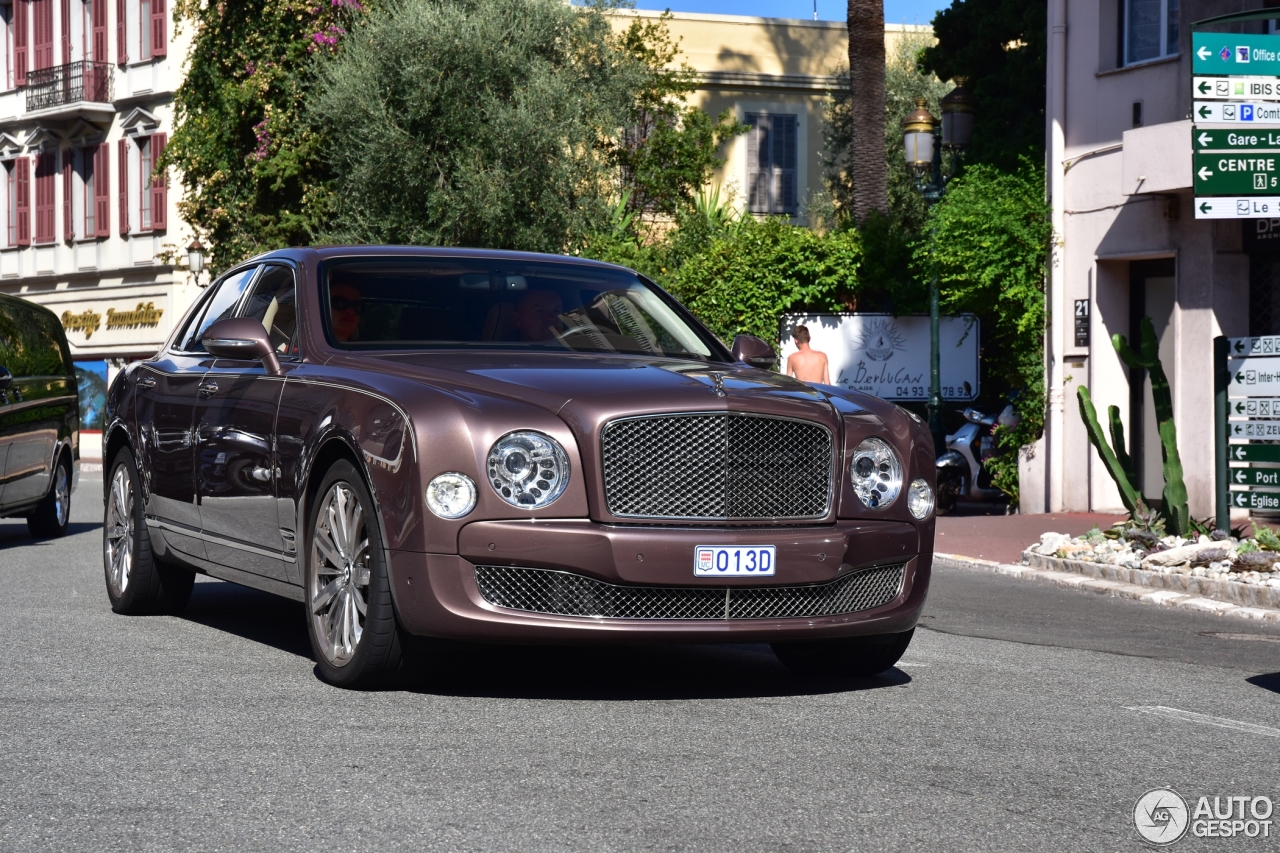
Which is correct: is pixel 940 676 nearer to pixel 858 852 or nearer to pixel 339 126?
pixel 858 852

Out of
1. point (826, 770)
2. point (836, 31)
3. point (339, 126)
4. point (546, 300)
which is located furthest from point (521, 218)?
point (826, 770)

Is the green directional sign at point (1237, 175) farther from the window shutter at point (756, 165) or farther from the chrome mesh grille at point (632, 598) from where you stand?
the window shutter at point (756, 165)

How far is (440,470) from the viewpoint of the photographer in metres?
6.24

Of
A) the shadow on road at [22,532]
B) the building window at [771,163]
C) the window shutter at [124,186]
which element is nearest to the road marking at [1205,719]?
the shadow on road at [22,532]

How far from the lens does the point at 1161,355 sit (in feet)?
60.0

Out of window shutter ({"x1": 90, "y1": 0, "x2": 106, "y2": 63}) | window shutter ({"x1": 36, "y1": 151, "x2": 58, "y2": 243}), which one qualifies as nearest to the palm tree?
window shutter ({"x1": 90, "y1": 0, "x2": 106, "y2": 63})

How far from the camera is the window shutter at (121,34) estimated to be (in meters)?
45.5

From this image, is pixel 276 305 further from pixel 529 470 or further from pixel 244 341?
pixel 529 470

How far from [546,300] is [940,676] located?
221cm

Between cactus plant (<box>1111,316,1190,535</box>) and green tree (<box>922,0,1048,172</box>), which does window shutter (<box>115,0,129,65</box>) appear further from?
cactus plant (<box>1111,316,1190,535</box>)

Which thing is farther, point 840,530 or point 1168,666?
point 1168,666

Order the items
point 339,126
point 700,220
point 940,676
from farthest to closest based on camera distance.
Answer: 1. point 339,126
2. point 700,220
3. point 940,676

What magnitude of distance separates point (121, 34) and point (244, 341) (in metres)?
40.7

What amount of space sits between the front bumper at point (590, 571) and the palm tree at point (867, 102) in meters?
20.8
